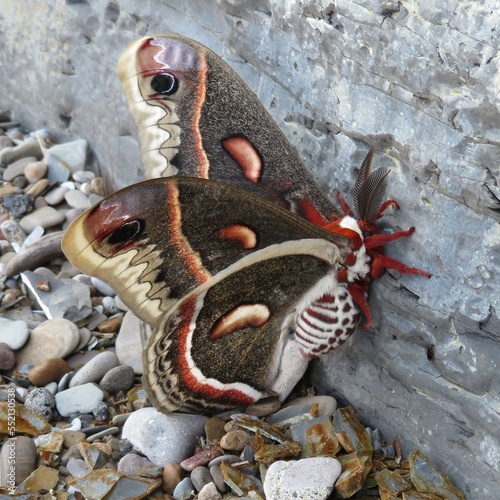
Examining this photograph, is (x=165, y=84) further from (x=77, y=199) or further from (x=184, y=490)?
(x=77, y=199)

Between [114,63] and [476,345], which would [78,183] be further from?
[476,345]

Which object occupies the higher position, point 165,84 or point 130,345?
point 165,84

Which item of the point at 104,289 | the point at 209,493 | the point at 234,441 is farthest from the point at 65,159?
the point at 209,493

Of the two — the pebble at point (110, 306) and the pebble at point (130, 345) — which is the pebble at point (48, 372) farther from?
the pebble at point (110, 306)

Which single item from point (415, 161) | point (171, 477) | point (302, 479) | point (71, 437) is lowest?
point (71, 437)

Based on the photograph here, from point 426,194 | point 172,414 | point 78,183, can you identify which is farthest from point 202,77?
point 78,183

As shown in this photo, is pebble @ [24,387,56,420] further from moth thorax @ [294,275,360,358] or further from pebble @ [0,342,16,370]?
moth thorax @ [294,275,360,358]
